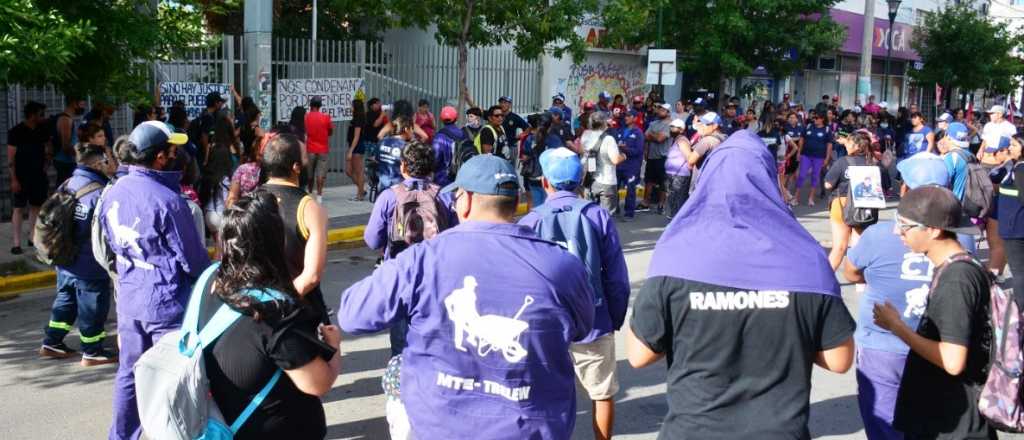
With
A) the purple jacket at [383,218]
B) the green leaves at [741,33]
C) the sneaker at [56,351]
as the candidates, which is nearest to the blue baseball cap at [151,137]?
the purple jacket at [383,218]

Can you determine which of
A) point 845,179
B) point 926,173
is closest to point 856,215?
point 845,179

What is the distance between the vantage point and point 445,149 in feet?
35.0

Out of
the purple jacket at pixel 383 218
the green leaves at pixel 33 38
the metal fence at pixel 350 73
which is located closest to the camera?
the purple jacket at pixel 383 218

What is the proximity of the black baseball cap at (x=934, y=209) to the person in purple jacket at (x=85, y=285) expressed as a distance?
5165 mm

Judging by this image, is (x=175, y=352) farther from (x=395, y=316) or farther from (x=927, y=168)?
(x=927, y=168)

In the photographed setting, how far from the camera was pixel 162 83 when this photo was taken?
565 inches

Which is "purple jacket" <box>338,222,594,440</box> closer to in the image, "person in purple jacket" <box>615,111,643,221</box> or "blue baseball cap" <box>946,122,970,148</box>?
"blue baseball cap" <box>946,122,970,148</box>

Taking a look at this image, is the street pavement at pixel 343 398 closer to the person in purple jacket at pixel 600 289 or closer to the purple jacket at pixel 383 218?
the person in purple jacket at pixel 600 289

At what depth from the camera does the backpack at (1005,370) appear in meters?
3.49

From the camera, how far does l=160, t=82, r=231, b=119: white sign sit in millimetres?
14359

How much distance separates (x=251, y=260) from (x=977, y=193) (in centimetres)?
733

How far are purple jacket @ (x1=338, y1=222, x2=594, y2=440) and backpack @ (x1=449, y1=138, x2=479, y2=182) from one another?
781 cm

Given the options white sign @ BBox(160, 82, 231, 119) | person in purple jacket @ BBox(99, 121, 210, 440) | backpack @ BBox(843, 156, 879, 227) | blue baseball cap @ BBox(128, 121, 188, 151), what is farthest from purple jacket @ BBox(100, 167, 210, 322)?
white sign @ BBox(160, 82, 231, 119)

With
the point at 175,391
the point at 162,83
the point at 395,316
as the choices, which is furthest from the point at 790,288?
the point at 162,83
